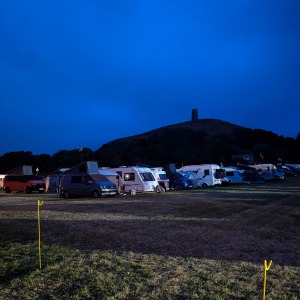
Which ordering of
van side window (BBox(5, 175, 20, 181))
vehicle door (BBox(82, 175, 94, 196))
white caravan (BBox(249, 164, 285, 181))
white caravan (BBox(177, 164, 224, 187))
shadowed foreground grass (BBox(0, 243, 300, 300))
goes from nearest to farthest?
shadowed foreground grass (BBox(0, 243, 300, 300)) < vehicle door (BBox(82, 175, 94, 196)) < van side window (BBox(5, 175, 20, 181)) < white caravan (BBox(177, 164, 224, 187)) < white caravan (BBox(249, 164, 285, 181))

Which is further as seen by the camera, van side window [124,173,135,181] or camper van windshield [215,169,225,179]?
camper van windshield [215,169,225,179]

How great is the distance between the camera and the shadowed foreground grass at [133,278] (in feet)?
16.7

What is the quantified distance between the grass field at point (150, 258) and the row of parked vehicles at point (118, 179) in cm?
1342

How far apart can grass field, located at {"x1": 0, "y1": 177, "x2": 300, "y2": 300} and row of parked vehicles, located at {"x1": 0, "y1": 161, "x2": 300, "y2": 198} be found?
13.4 m

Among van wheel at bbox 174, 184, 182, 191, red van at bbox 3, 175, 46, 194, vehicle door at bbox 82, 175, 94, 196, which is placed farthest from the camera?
van wheel at bbox 174, 184, 182, 191

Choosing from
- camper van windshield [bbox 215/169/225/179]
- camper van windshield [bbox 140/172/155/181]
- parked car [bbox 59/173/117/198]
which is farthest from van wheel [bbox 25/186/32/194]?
camper van windshield [bbox 215/169/225/179]

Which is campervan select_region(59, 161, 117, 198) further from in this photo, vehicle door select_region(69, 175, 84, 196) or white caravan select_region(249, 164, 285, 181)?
white caravan select_region(249, 164, 285, 181)

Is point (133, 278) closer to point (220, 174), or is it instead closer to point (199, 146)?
point (220, 174)

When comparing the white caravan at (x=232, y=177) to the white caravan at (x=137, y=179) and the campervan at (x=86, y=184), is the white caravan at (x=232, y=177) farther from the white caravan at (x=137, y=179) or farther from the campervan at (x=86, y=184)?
the campervan at (x=86, y=184)

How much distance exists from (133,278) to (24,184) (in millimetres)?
29863

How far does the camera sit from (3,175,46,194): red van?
1305 inches

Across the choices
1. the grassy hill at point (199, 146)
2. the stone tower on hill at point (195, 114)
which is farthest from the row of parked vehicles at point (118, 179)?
the stone tower on hill at point (195, 114)

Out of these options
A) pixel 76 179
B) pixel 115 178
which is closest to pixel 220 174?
pixel 115 178

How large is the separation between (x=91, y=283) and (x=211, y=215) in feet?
29.4
